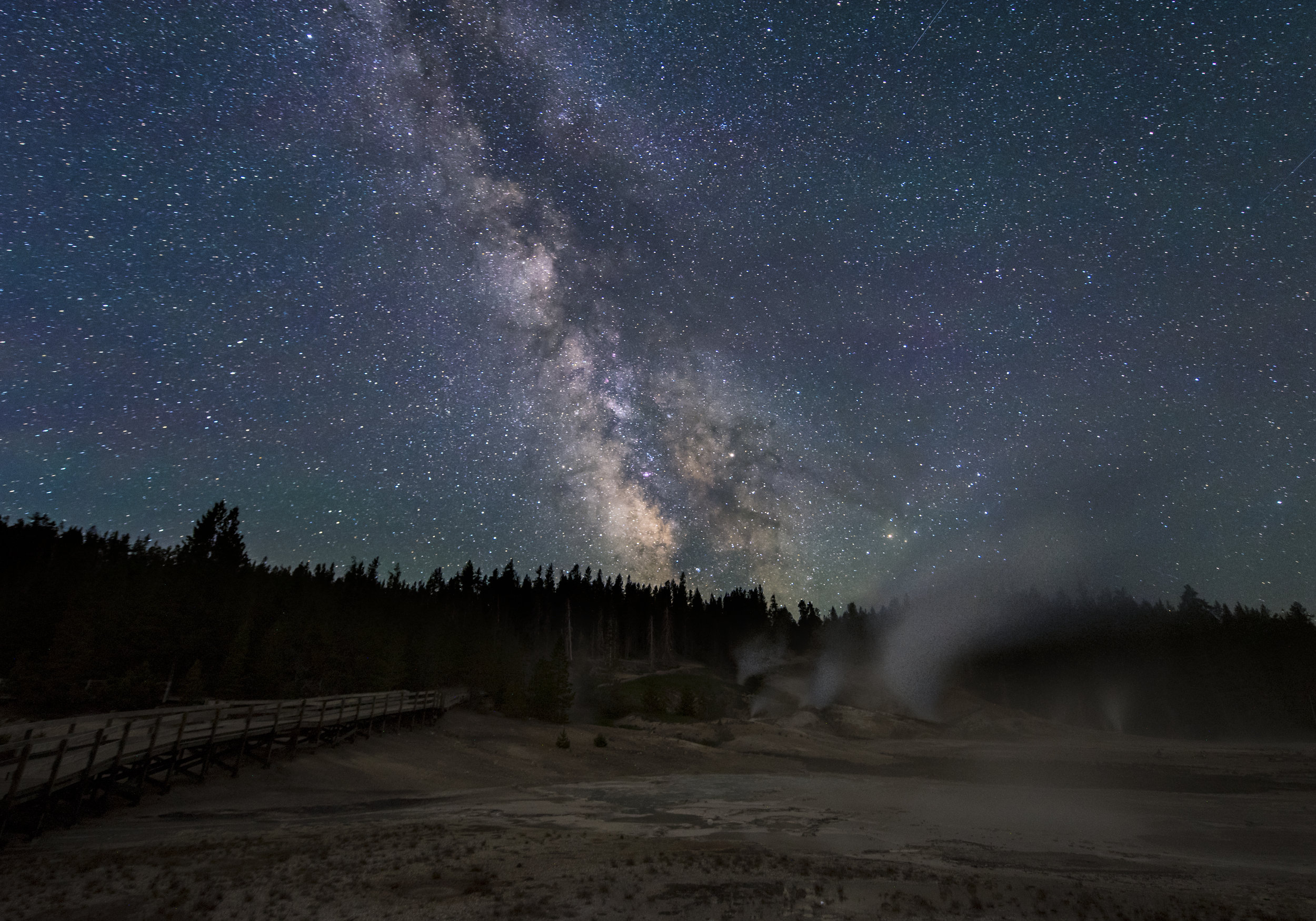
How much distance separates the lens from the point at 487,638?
9681cm

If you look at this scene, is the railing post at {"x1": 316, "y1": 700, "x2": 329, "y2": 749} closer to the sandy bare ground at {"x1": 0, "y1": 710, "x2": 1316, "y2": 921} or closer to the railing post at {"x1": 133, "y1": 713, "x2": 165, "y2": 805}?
the sandy bare ground at {"x1": 0, "y1": 710, "x2": 1316, "y2": 921}

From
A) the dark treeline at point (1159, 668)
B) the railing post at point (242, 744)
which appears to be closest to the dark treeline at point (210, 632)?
the railing post at point (242, 744)

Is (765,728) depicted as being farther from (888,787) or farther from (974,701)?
(974,701)

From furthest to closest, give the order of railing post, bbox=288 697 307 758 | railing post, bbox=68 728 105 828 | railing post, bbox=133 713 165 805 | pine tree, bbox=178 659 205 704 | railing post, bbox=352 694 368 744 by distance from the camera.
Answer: pine tree, bbox=178 659 205 704, railing post, bbox=352 694 368 744, railing post, bbox=288 697 307 758, railing post, bbox=133 713 165 805, railing post, bbox=68 728 105 828

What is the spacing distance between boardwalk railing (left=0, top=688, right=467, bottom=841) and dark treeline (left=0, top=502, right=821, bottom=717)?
70.7 feet

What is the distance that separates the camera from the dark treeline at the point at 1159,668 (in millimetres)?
86750

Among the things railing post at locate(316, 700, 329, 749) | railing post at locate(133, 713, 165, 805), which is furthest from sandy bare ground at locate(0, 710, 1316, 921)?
railing post at locate(316, 700, 329, 749)

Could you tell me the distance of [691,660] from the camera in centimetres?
13738

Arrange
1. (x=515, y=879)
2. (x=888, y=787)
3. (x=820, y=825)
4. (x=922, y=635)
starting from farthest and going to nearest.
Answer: (x=922, y=635) → (x=888, y=787) → (x=820, y=825) → (x=515, y=879)

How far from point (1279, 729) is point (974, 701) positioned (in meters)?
36.4

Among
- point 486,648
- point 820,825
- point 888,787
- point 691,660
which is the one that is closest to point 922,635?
point 691,660

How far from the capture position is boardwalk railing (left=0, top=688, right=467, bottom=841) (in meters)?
16.4

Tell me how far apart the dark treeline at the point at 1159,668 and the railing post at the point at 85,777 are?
11035 centimetres

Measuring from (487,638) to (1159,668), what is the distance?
3893 inches
